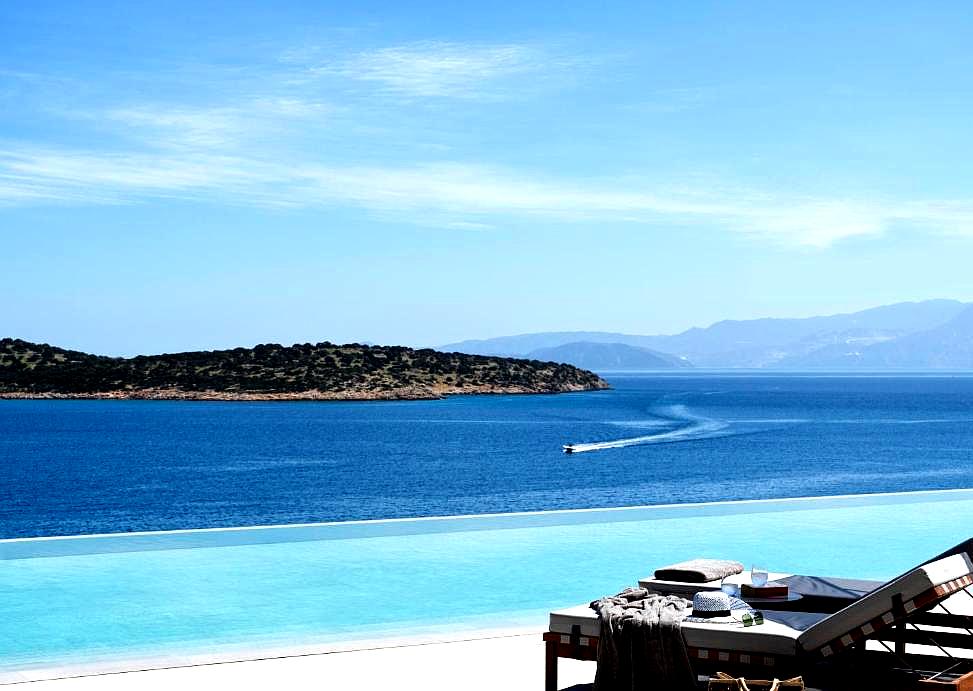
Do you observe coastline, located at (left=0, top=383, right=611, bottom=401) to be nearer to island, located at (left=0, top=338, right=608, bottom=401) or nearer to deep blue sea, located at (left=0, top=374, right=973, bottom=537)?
island, located at (left=0, top=338, right=608, bottom=401)

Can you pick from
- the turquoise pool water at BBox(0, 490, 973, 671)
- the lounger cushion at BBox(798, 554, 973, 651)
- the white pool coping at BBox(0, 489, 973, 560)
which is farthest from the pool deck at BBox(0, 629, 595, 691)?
the white pool coping at BBox(0, 489, 973, 560)

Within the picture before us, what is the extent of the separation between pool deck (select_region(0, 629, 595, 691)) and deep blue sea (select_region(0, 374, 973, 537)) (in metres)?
30.7

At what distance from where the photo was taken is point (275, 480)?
44.2 metres

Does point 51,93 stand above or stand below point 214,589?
above

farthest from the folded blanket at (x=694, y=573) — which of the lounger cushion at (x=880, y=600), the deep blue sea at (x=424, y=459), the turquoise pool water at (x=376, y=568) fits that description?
the deep blue sea at (x=424, y=459)

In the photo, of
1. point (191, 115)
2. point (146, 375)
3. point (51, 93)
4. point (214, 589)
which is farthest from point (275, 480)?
point (146, 375)

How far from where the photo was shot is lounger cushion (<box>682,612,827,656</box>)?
4.11 metres

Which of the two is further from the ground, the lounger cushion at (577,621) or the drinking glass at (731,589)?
the drinking glass at (731,589)

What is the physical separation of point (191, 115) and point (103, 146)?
28.7 ft

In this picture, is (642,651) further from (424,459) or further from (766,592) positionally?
(424,459)

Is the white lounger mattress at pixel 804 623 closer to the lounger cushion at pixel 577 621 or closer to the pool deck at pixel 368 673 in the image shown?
the lounger cushion at pixel 577 621

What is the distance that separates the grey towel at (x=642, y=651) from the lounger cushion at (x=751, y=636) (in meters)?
0.06

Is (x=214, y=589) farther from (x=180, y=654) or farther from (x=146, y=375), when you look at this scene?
(x=146, y=375)

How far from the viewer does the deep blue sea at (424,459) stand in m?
39.3
